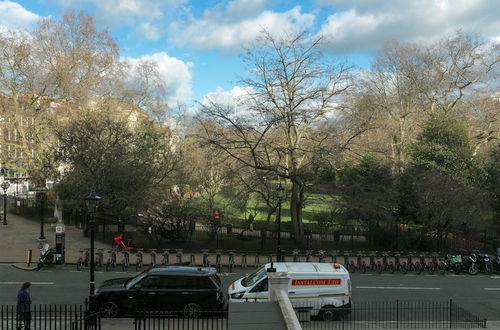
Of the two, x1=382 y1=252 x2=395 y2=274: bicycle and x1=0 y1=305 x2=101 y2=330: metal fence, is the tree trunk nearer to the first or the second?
x1=382 y1=252 x2=395 y2=274: bicycle

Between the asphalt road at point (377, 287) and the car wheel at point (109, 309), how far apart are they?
99.7 inches

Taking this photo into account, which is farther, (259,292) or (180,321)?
(259,292)

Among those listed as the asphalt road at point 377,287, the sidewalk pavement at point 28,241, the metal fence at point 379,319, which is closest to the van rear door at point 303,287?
the metal fence at point 379,319

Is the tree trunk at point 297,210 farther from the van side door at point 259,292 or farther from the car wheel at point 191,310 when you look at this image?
the car wheel at point 191,310

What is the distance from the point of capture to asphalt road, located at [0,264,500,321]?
1534 centimetres

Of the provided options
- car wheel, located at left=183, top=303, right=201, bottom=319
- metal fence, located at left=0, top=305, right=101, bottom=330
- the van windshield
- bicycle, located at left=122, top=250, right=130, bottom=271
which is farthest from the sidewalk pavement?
the van windshield

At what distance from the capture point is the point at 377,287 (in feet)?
59.7

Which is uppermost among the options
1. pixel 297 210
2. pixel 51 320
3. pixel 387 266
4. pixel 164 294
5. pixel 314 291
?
pixel 297 210

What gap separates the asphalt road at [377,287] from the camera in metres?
15.3

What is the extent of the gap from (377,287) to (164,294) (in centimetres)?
982

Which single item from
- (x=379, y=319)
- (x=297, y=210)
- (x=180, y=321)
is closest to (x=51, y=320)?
(x=180, y=321)

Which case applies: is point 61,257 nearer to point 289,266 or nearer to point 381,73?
point 289,266

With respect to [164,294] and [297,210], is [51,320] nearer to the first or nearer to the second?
[164,294]

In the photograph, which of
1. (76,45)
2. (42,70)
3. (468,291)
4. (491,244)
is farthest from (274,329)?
(76,45)
